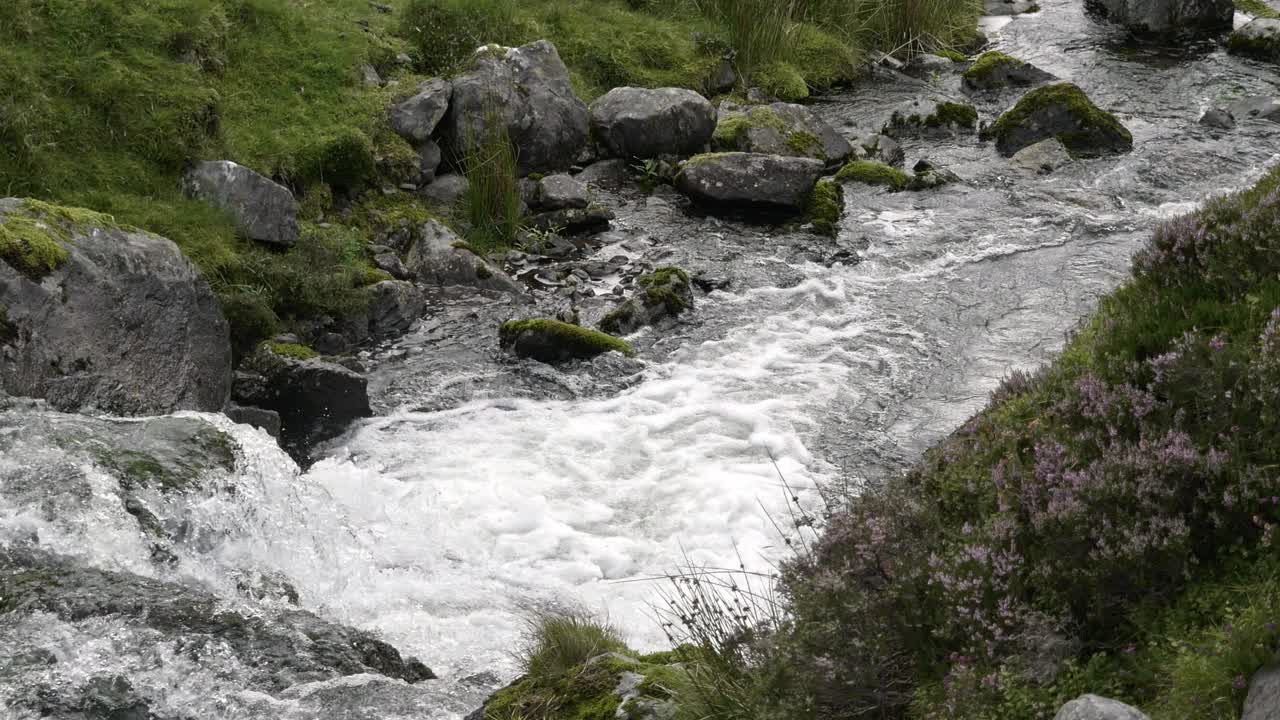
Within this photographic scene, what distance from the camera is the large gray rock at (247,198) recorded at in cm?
1248

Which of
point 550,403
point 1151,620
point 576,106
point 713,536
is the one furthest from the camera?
point 576,106

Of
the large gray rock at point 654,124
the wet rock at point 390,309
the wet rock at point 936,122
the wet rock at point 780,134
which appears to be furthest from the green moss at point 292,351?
the wet rock at point 936,122

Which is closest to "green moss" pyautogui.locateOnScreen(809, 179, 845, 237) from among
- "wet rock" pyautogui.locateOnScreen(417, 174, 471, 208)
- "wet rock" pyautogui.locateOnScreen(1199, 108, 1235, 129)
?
"wet rock" pyautogui.locateOnScreen(417, 174, 471, 208)

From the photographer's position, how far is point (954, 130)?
62.7ft

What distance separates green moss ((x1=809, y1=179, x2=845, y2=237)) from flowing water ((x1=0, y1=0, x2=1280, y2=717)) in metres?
0.24

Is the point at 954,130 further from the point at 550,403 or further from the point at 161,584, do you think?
the point at 161,584

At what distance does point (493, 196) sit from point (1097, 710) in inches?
474

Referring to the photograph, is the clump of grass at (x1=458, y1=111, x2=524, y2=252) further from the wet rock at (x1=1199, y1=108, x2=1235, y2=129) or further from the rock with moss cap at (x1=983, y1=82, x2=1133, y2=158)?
the wet rock at (x1=1199, y1=108, x2=1235, y2=129)

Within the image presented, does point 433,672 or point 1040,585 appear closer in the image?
point 1040,585

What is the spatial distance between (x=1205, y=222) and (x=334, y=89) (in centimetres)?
1244

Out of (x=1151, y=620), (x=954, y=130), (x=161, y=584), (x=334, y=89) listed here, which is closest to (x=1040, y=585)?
(x=1151, y=620)

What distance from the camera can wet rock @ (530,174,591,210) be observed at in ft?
50.0

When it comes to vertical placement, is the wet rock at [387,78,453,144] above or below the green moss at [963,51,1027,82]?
above

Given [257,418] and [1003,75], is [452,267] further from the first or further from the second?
[1003,75]
